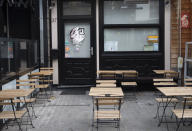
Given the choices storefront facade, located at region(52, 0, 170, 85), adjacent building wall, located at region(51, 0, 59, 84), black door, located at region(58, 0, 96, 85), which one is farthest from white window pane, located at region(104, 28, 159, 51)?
adjacent building wall, located at region(51, 0, 59, 84)

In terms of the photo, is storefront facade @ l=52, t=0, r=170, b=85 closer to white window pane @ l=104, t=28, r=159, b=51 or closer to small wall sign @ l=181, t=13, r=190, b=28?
white window pane @ l=104, t=28, r=159, b=51

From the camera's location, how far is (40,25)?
10398 millimetres

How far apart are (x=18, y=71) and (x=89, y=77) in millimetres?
3751

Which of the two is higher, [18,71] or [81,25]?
[81,25]

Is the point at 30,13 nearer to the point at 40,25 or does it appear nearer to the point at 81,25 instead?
the point at 40,25

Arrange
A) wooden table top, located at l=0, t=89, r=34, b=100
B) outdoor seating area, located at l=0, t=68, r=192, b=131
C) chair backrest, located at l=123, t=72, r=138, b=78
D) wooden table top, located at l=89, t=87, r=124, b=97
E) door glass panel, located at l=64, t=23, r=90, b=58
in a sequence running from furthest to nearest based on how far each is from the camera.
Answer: door glass panel, located at l=64, t=23, r=90, b=58, chair backrest, located at l=123, t=72, r=138, b=78, wooden table top, located at l=89, t=87, r=124, b=97, outdoor seating area, located at l=0, t=68, r=192, b=131, wooden table top, located at l=0, t=89, r=34, b=100

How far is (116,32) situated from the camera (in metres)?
10.6

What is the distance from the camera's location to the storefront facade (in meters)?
10.4

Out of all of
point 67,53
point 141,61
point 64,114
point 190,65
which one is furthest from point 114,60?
point 64,114

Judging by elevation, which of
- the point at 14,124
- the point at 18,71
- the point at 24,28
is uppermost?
the point at 24,28

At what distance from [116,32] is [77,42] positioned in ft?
4.88

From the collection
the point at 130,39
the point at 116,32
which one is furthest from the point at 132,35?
the point at 116,32

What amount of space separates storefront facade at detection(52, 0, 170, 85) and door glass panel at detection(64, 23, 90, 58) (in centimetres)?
4

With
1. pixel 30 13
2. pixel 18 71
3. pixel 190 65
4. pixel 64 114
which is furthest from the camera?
pixel 30 13
